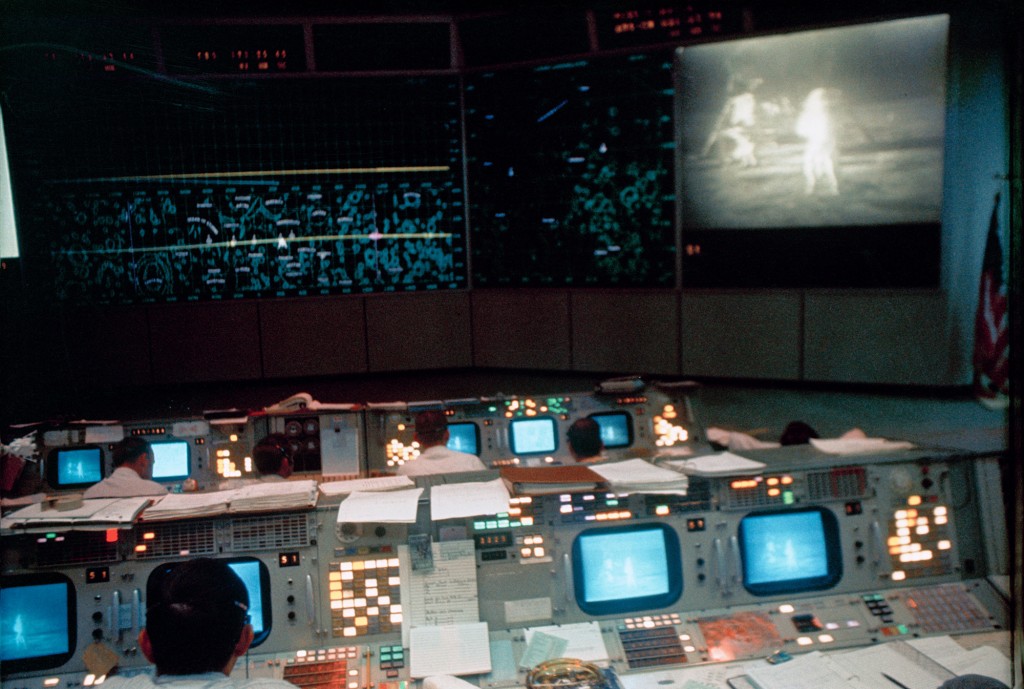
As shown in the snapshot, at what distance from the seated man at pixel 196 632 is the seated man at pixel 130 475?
1.62 m

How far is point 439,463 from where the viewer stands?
12.2 ft

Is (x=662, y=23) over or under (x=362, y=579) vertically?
over

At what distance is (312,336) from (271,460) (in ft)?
18.5

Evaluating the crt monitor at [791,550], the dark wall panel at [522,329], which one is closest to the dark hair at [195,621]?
the crt monitor at [791,550]

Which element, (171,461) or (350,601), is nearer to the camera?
(350,601)

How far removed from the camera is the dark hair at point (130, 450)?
3.83 metres

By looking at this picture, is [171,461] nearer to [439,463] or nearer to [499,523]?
[439,463]

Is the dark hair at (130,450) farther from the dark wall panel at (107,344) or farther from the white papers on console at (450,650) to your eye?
the dark wall panel at (107,344)

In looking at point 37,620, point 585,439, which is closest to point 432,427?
point 585,439

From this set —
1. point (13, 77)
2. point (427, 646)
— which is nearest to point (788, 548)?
point (427, 646)

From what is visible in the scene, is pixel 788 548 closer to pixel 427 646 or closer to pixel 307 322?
pixel 427 646

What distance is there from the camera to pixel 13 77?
9.06 m

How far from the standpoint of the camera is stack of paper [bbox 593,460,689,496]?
8.37 ft

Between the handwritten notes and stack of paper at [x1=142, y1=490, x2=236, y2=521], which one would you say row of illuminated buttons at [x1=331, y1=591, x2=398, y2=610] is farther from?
stack of paper at [x1=142, y1=490, x2=236, y2=521]
